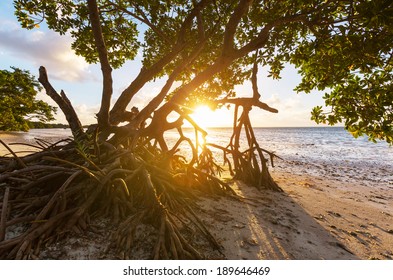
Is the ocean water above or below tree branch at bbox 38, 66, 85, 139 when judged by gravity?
below

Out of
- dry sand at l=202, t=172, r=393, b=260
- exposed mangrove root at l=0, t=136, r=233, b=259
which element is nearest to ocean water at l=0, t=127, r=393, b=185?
exposed mangrove root at l=0, t=136, r=233, b=259

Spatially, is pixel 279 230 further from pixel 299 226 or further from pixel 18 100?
pixel 18 100

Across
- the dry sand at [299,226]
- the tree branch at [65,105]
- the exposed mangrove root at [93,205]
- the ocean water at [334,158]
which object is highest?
the tree branch at [65,105]

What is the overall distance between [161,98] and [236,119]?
2.93 metres

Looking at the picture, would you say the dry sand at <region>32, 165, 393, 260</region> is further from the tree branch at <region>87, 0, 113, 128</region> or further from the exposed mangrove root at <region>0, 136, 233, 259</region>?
the tree branch at <region>87, 0, 113, 128</region>

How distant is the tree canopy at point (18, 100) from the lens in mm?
18328

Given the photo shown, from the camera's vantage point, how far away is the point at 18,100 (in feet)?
60.6

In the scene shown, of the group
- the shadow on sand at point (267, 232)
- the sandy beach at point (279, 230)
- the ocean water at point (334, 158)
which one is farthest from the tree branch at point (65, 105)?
the shadow on sand at point (267, 232)

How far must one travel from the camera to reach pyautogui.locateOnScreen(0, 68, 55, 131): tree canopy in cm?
1833

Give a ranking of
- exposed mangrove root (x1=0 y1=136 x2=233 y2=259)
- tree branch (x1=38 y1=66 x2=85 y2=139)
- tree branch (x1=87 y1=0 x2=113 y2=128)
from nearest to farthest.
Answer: exposed mangrove root (x1=0 y1=136 x2=233 y2=259) → tree branch (x1=87 y1=0 x2=113 y2=128) → tree branch (x1=38 y1=66 x2=85 y2=139)

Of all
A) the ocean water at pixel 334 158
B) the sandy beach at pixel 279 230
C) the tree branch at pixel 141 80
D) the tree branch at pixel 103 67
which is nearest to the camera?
the sandy beach at pixel 279 230

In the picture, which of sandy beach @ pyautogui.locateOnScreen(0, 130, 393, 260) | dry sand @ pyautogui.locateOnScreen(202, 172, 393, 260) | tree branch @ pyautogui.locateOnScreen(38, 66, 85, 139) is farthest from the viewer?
tree branch @ pyautogui.locateOnScreen(38, 66, 85, 139)

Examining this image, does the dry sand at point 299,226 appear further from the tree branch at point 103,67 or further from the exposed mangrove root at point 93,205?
the tree branch at point 103,67
